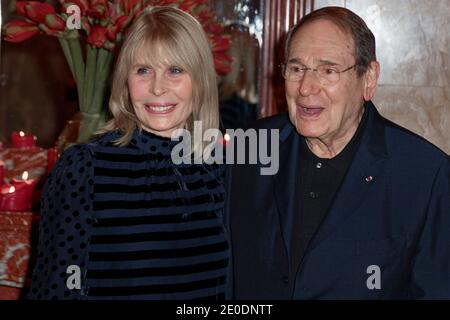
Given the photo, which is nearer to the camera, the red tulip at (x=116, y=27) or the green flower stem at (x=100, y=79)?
the red tulip at (x=116, y=27)

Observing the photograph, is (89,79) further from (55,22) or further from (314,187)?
(314,187)

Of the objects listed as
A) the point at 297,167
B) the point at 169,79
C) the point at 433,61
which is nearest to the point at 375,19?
the point at 433,61

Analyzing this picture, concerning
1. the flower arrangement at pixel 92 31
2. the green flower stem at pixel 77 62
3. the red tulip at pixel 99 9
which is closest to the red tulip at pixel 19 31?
the flower arrangement at pixel 92 31

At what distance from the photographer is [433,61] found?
10.0ft

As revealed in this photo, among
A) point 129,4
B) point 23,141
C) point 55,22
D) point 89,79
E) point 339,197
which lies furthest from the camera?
point 23,141

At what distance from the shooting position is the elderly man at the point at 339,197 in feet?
7.16

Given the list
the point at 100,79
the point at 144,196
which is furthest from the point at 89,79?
the point at 144,196

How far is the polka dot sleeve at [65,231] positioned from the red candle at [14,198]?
78cm

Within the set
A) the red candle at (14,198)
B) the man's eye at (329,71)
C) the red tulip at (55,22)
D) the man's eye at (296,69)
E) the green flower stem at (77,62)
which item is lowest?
the red candle at (14,198)

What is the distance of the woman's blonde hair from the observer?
7.11 ft

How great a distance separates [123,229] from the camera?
2.08 m

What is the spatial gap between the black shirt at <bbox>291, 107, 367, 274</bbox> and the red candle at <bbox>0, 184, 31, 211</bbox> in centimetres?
103

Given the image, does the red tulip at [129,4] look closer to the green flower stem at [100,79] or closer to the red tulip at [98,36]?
the red tulip at [98,36]

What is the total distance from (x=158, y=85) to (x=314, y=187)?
53 centimetres
